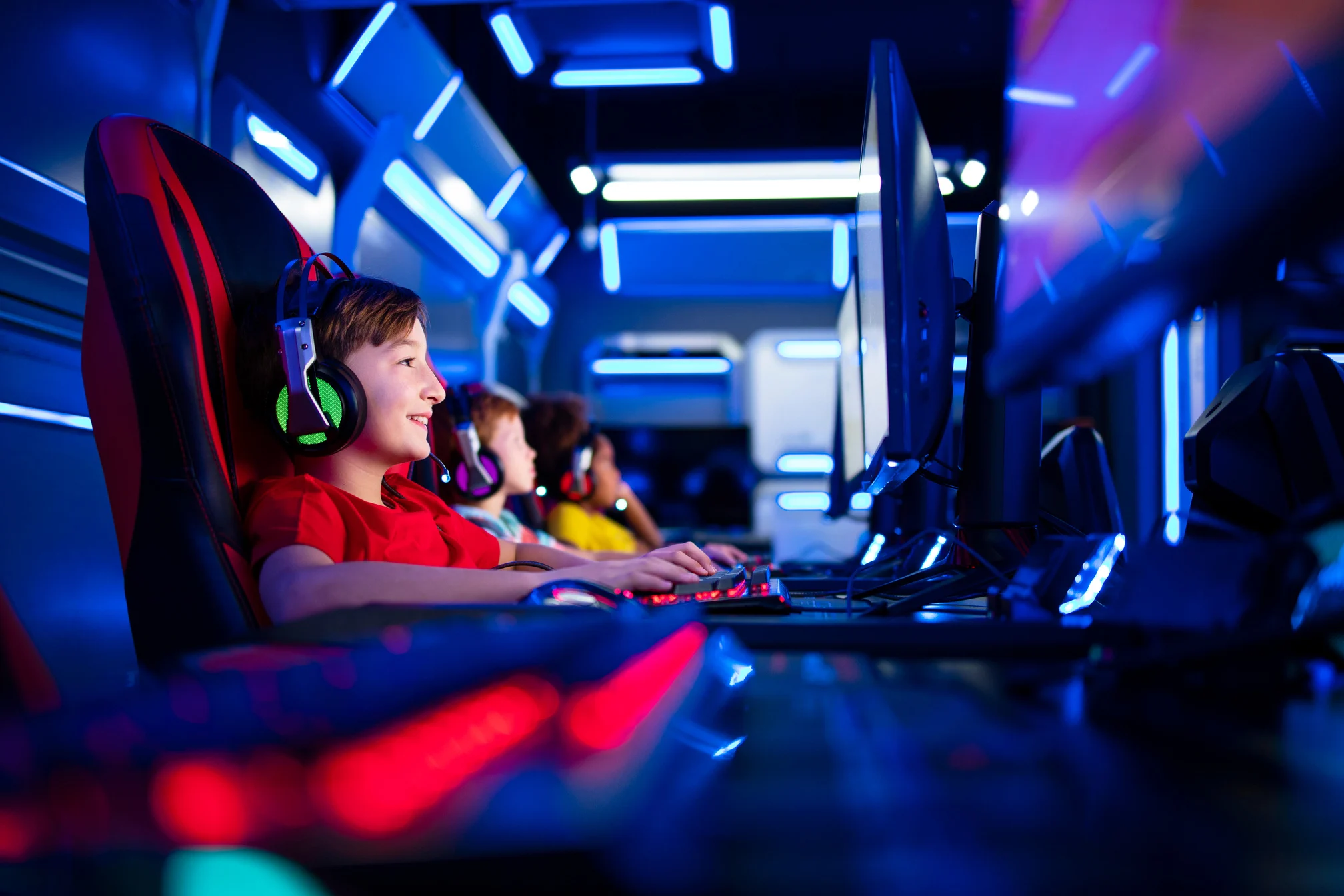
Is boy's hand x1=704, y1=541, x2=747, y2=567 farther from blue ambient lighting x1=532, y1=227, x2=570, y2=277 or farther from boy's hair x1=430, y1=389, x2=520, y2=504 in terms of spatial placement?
blue ambient lighting x1=532, y1=227, x2=570, y2=277

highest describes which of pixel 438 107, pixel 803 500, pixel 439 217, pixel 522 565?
pixel 438 107

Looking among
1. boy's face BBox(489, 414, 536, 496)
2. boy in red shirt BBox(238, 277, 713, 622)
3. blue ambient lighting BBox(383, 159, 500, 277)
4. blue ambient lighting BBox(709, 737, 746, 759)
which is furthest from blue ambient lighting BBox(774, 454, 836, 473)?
blue ambient lighting BBox(709, 737, 746, 759)

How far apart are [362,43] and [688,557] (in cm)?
209

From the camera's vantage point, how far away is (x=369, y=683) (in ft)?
0.79

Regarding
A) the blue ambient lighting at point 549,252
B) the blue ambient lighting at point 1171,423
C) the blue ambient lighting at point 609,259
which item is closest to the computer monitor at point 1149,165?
the blue ambient lighting at point 1171,423

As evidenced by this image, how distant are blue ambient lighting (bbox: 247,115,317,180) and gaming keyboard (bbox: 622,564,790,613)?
165cm

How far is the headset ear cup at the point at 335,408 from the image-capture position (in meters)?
0.88

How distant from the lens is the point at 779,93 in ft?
12.3

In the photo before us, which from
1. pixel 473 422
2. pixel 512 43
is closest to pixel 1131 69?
pixel 512 43

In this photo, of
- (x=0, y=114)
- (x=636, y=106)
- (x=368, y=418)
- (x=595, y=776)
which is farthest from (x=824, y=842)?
(x=636, y=106)

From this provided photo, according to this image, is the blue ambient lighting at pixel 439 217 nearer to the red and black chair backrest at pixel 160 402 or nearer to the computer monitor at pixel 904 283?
the red and black chair backrest at pixel 160 402

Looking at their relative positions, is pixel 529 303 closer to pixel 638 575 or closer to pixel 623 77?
pixel 623 77

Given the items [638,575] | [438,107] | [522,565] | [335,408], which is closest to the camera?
[638,575]

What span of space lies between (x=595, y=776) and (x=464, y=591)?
47cm
